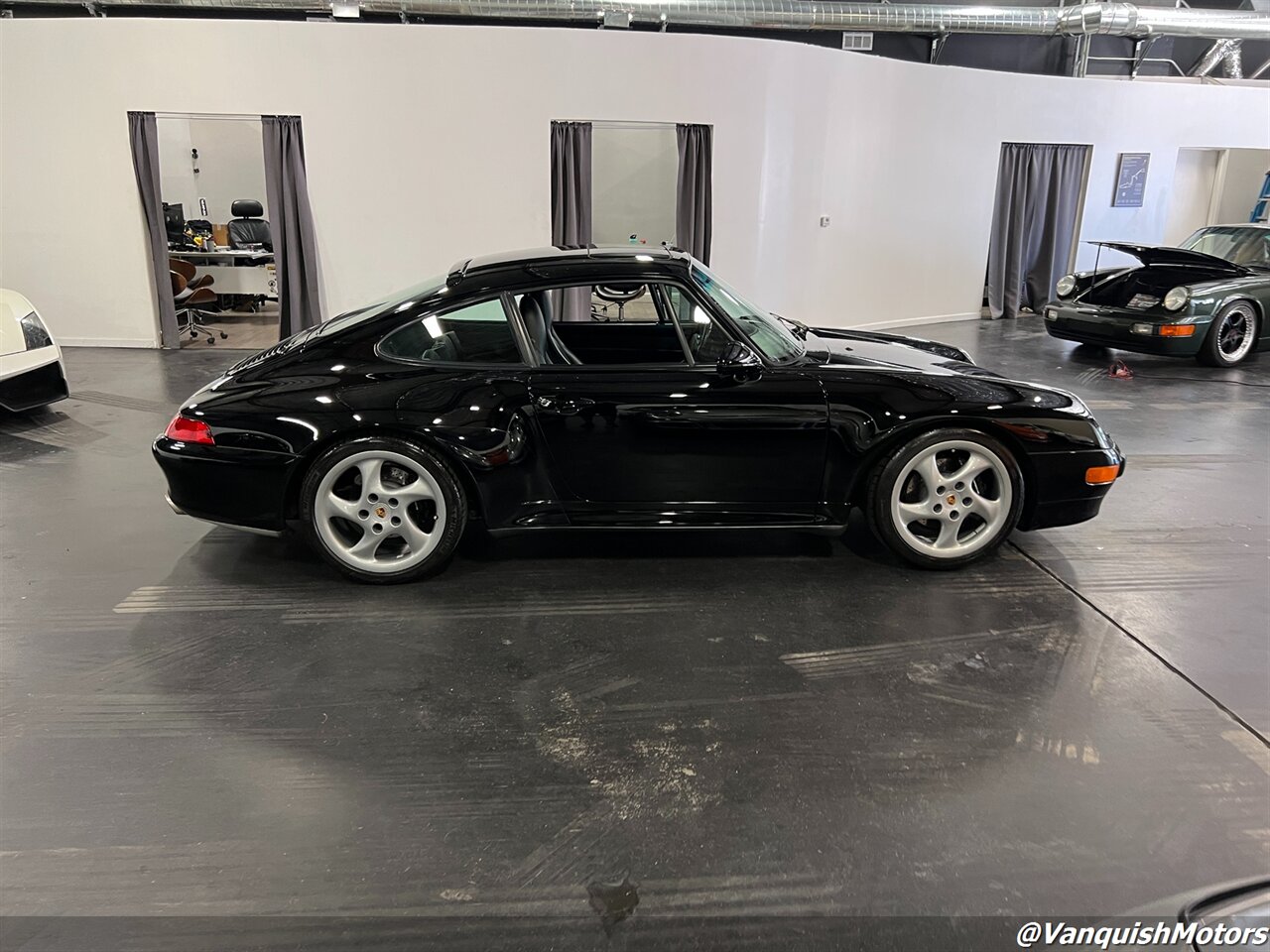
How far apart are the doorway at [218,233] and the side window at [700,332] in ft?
20.6

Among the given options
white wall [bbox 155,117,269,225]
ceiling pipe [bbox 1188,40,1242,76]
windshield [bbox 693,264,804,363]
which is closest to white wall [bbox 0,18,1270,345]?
white wall [bbox 155,117,269,225]

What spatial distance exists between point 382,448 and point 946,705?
82.2 inches

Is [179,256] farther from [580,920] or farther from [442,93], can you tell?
[580,920]

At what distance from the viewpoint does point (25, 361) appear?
17.1 feet

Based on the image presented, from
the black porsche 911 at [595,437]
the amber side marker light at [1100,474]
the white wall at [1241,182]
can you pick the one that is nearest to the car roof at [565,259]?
the black porsche 911 at [595,437]

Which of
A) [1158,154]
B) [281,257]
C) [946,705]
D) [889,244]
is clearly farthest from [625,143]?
[946,705]

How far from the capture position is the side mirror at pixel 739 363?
10.5ft

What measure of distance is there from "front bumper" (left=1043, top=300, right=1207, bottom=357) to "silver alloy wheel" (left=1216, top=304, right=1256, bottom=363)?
342 mm

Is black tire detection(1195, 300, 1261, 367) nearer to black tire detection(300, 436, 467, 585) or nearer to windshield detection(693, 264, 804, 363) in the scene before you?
windshield detection(693, 264, 804, 363)

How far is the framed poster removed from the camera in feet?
35.5

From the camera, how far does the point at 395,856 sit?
1.95 m

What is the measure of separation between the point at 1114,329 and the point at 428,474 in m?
6.71

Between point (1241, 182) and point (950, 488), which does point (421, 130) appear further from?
point (1241, 182)

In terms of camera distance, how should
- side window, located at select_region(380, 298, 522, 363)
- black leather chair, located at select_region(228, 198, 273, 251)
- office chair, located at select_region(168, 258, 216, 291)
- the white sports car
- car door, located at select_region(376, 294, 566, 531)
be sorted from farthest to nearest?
black leather chair, located at select_region(228, 198, 273, 251), office chair, located at select_region(168, 258, 216, 291), the white sports car, side window, located at select_region(380, 298, 522, 363), car door, located at select_region(376, 294, 566, 531)
